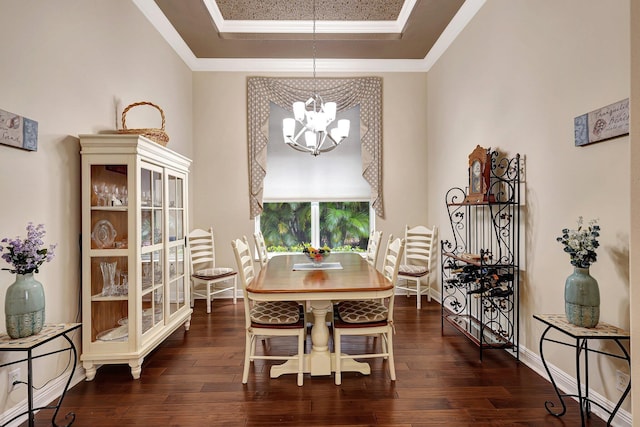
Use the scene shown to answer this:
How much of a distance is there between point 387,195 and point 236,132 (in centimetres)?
225

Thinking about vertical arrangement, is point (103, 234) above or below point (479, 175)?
below

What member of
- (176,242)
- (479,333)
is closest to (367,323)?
(479,333)

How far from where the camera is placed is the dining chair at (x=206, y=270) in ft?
14.8

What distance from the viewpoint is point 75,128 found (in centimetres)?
264

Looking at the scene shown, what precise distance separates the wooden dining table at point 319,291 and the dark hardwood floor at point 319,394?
0.28 ft

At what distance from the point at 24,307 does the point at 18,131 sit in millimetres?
982

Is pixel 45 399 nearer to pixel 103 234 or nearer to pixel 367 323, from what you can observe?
pixel 103 234

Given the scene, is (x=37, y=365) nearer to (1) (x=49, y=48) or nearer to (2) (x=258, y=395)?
(2) (x=258, y=395)

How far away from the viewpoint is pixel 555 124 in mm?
2504

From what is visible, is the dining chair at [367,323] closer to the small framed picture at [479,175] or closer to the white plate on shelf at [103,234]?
the small framed picture at [479,175]

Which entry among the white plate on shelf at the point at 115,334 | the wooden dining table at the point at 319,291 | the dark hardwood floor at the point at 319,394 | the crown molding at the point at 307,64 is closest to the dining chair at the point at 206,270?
the dark hardwood floor at the point at 319,394

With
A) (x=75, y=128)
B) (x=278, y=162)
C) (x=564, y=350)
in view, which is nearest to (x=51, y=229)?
(x=75, y=128)

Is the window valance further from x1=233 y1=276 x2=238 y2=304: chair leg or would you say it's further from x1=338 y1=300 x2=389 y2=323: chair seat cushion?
x1=338 y1=300 x2=389 y2=323: chair seat cushion

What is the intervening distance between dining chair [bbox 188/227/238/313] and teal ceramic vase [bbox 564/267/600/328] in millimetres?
3575
